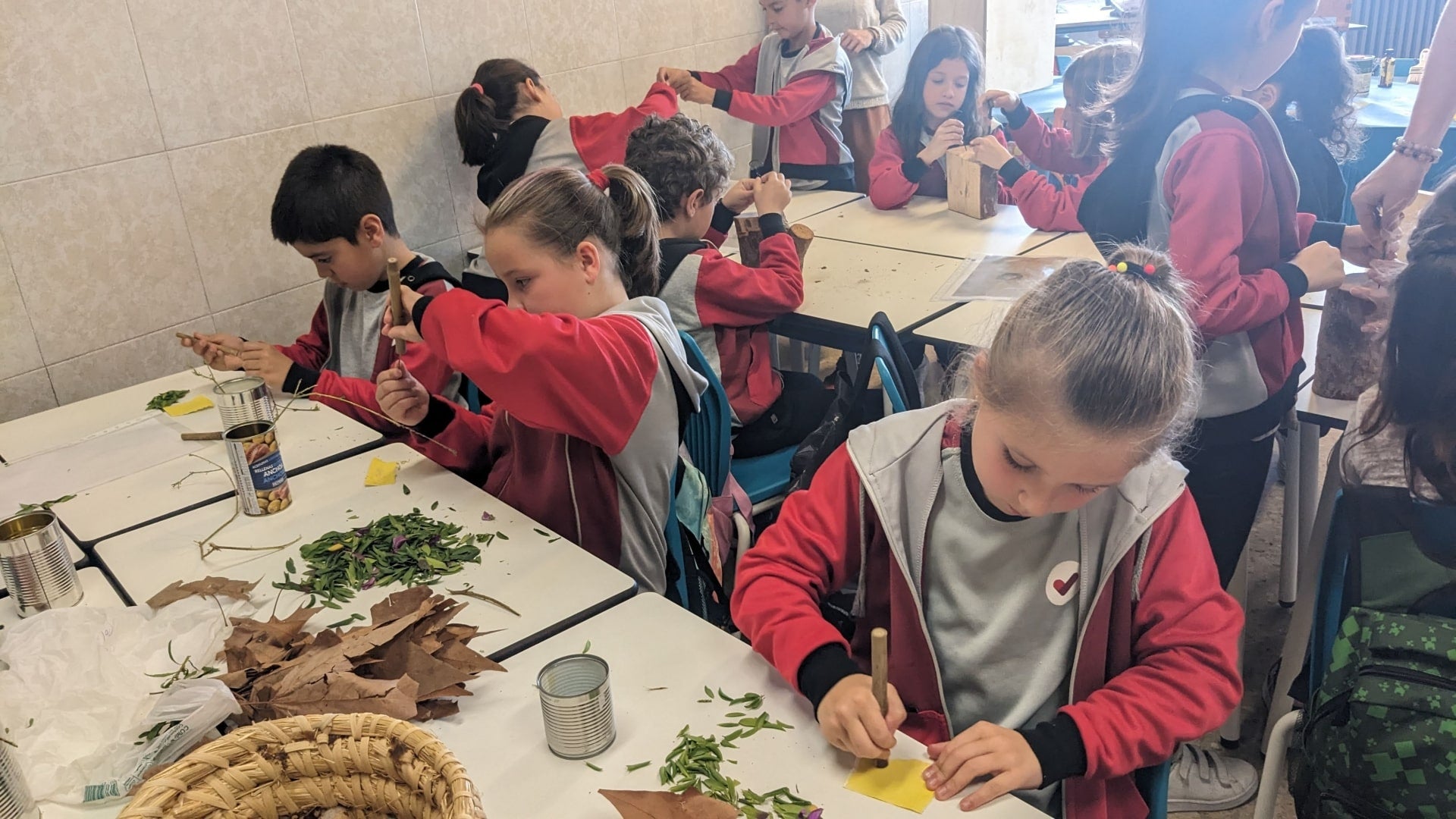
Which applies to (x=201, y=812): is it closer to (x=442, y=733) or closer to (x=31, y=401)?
(x=442, y=733)

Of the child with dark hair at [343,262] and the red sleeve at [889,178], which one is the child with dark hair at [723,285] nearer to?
the child with dark hair at [343,262]

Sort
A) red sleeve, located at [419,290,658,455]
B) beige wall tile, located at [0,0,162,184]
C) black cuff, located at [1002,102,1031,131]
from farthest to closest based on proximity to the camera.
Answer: black cuff, located at [1002,102,1031,131], beige wall tile, located at [0,0,162,184], red sleeve, located at [419,290,658,455]

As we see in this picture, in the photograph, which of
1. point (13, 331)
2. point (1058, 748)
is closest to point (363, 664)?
point (1058, 748)

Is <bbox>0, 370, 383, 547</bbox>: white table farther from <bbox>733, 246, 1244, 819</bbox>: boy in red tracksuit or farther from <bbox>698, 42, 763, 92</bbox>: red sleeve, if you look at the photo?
<bbox>698, 42, 763, 92</bbox>: red sleeve

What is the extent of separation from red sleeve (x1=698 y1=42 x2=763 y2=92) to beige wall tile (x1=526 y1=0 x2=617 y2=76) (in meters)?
0.50

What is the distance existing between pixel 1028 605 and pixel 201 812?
3.11ft

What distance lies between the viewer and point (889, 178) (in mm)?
3559

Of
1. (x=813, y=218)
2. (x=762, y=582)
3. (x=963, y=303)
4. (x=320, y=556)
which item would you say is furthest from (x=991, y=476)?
(x=813, y=218)

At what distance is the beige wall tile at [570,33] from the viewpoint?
3.85m

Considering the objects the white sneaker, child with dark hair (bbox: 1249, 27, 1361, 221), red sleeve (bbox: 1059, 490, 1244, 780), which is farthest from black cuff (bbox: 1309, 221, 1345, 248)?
red sleeve (bbox: 1059, 490, 1244, 780)

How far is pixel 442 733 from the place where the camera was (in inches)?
44.8

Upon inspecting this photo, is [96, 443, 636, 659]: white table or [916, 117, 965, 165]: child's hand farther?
[916, 117, 965, 165]: child's hand

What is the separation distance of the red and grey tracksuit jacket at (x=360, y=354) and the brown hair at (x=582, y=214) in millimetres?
309

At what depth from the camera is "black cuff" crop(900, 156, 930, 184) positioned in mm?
3604
